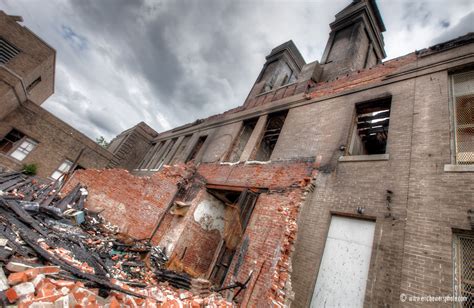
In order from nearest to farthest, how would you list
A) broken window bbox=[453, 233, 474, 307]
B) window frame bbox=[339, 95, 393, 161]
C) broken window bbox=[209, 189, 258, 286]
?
broken window bbox=[453, 233, 474, 307] < window frame bbox=[339, 95, 393, 161] < broken window bbox=[209, 189, 258, 286]

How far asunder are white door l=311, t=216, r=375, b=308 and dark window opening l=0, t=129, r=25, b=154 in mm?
19139

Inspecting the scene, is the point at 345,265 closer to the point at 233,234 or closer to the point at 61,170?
the point at 233,234

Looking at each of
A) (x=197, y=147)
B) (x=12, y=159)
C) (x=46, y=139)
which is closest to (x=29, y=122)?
(x=46, y=139)

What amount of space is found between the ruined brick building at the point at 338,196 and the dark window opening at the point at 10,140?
9.20m

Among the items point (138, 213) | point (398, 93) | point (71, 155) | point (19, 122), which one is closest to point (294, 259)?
point (398, 93)

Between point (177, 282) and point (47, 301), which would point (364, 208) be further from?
point (47, 301)

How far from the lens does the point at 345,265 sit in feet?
15.1

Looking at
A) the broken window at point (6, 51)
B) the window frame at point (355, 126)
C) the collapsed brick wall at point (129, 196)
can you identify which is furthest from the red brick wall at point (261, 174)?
the broken window at point (6, 51)

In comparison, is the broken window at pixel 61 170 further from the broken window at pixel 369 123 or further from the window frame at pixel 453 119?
the window frame at pixel 453 119

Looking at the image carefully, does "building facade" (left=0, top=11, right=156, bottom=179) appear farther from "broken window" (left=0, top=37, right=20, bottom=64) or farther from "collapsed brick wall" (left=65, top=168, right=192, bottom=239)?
"collapsed brick wall" (left=65, top=168, right=192, bottom=239)

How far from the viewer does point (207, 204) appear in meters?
8.72

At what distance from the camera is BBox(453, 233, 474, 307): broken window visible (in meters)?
3.33

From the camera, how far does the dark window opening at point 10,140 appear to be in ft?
45.1

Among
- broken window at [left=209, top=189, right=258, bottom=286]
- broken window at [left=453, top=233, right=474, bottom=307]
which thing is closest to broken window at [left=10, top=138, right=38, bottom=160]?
broken window at [left=209, top=189, right=258, bottom=286]
